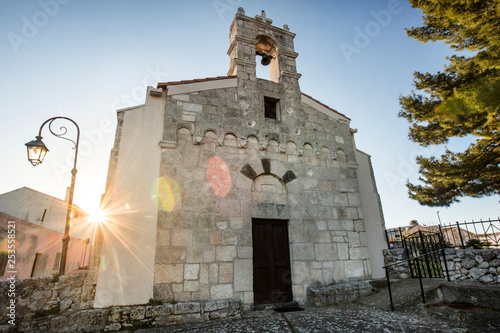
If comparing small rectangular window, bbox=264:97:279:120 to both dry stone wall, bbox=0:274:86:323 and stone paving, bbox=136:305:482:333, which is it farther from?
dry stone wall, bbox=0:274:86:323

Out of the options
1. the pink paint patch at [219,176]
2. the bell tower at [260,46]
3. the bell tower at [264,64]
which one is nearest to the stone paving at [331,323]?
the pink paint patch at [219,176]

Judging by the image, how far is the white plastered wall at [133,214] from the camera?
4.46m

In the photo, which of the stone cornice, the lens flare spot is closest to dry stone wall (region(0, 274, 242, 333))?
the lens flare spot

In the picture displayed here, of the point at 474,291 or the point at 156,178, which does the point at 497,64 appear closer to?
the point at 474,291

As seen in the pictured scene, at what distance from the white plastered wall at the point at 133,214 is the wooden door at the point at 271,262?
85.7 inches

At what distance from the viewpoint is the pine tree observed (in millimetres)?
5969

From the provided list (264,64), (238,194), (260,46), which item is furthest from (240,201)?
(260,46)

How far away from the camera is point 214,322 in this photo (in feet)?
14.4

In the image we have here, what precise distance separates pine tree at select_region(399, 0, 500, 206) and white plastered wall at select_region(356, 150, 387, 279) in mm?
3162

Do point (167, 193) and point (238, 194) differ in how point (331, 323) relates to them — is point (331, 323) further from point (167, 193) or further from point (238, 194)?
point (167, 193)

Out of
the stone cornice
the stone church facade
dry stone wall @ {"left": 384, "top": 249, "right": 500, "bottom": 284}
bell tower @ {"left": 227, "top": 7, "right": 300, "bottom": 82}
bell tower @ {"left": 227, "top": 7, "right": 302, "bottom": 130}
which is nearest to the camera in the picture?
the stone church facade

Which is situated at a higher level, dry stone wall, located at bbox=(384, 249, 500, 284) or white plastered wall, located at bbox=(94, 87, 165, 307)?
white plastered wall, located at bbox=(94, 87, 165, 307)

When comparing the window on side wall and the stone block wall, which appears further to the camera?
the window on side wall

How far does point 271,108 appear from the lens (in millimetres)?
7148
